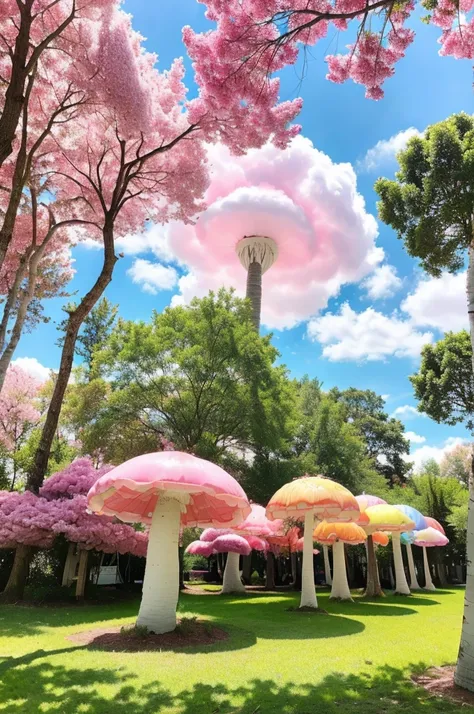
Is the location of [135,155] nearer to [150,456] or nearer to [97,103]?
[97,103]

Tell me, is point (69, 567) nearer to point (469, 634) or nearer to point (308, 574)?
point (308, 574)

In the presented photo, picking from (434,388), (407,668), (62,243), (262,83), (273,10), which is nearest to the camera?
(407,668)

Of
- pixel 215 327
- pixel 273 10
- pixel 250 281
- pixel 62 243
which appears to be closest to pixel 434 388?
pixel 215 327

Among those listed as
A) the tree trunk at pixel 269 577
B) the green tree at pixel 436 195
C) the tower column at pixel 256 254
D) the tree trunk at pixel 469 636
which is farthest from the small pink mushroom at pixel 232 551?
the tower column at pixel 256 254

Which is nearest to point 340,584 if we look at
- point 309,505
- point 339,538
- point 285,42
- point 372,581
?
point 339,538

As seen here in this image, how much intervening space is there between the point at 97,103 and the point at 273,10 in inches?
242

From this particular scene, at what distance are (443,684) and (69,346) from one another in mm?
10847

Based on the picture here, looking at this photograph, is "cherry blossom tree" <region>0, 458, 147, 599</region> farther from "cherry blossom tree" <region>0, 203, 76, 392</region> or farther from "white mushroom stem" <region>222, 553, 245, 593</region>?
"white mushroom stem" <region>222, 553, 245, 593</region>

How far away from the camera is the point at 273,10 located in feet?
21.7

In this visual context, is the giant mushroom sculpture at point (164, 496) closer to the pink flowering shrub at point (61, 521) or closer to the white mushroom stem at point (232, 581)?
the pink flowering shrub at point (61, 521)

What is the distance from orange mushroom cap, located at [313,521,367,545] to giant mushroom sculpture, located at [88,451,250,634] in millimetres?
7256

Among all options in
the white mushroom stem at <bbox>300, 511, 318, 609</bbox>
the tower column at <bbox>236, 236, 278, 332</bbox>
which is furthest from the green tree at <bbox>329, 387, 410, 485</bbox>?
the white mushroom stem at <bbox>300, 511, 318, 609</bbox>

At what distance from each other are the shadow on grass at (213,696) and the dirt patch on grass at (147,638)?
163 cm

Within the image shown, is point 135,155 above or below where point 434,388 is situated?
above
